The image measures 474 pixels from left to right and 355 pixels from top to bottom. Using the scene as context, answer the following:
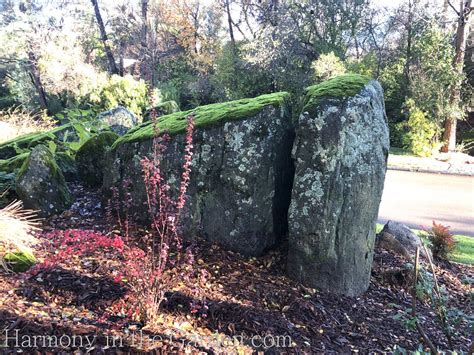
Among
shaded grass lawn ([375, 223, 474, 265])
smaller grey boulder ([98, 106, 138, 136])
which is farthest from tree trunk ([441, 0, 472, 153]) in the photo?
smaller grey boulder ([98, 106, 138, 136])

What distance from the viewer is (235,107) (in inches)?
165

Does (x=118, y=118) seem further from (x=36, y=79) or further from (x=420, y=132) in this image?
(x=420, y=132)

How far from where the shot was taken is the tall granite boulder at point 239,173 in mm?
3822

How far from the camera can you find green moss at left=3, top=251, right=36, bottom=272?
293 cm

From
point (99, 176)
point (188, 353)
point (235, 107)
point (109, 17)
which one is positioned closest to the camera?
point (188, 353)

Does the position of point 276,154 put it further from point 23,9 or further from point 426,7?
point 426,7

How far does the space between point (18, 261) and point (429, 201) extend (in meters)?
9.64

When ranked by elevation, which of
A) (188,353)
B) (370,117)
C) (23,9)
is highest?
(23,9)

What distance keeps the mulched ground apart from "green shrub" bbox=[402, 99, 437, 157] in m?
14.5

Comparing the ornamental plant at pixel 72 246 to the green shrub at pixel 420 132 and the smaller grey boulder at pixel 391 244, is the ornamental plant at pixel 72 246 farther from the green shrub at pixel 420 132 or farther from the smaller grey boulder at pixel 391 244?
the green shrub at pixel 420 132

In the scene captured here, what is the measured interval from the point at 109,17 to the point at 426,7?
18.5 m

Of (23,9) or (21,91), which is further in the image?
(21,91)

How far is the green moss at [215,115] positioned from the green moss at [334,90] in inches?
15.1

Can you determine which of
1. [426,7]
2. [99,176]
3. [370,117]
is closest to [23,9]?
[99,176]
